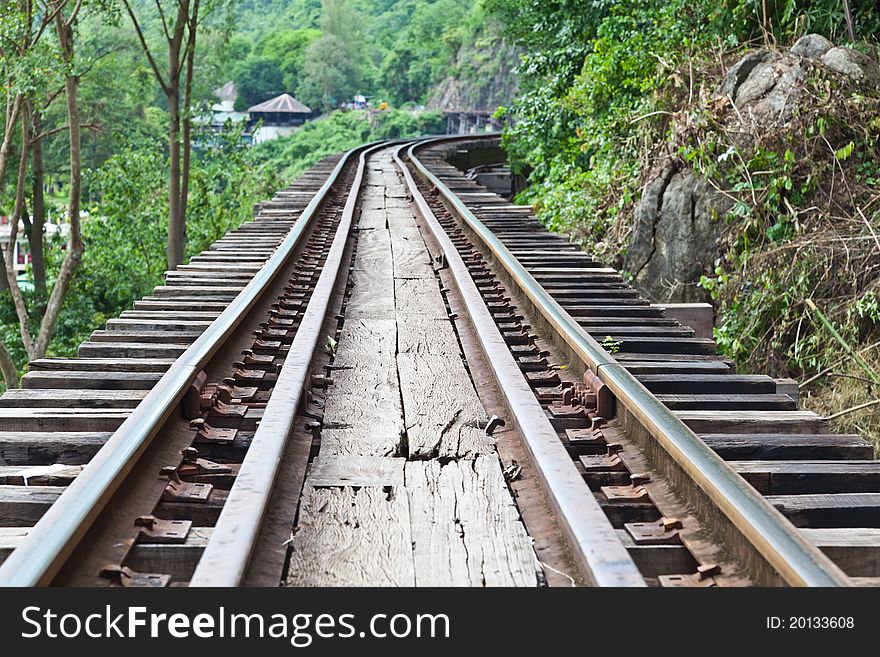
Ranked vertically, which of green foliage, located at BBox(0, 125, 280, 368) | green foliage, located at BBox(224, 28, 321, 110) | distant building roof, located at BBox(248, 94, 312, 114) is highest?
green foliage, located at BBox(224, 28, 321, 110)

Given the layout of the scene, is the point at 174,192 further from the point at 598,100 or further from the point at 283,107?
the point at 283,107

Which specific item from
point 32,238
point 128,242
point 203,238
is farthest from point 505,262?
point 203,238

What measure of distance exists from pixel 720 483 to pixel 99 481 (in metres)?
1.53

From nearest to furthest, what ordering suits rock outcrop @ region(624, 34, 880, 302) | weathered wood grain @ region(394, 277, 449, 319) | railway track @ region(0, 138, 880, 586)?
railway track @ region(0, 138, 880, 586), weathered wood grain @ region(394, 277, 449, 319), rock outcrop @ region(624, 34, 880, 302)

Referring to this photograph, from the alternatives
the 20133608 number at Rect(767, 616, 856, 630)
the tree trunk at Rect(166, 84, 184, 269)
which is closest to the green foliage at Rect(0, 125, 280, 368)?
the tree trunk at Rect(166, 84, 184, 269)

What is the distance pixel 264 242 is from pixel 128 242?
54.6ft

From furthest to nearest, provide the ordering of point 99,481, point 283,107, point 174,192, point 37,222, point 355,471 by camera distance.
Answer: point 283,107, point 37,222, point 174,192, point 355,471, point 99,481

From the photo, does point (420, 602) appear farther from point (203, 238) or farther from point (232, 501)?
point (203, 238)

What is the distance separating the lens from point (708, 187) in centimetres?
841

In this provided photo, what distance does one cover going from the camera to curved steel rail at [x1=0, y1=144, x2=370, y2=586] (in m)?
1.98

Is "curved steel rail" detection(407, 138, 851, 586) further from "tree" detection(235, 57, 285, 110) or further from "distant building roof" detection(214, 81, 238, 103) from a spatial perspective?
"distant building roof" detection(214, 81, 238, 103)

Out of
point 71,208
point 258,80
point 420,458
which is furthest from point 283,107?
point 420,458

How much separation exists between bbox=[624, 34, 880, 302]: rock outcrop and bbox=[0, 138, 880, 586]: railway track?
316 cm

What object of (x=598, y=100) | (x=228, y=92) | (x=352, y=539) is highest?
(x=228, y=92)
